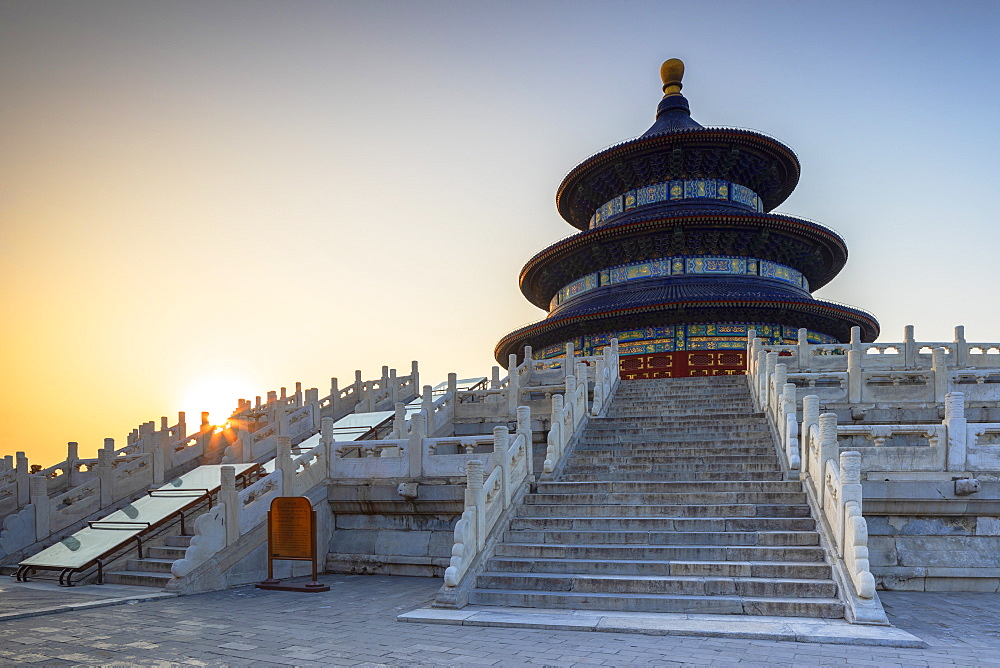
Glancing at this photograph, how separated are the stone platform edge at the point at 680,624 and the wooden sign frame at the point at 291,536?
277 centimetres

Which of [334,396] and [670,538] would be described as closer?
[670,538]

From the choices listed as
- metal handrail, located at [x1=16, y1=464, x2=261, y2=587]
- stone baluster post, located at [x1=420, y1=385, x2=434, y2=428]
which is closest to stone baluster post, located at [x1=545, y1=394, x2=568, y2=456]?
stone baluster post, located at [x1=420, y1=385, x2=434, y2=428]

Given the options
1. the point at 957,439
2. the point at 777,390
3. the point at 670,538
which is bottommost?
the point at 670,538

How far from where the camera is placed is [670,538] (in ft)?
34.7

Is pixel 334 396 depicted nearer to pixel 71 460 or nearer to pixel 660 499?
pixel 71 460

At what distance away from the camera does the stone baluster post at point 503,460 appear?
1165 centimetres

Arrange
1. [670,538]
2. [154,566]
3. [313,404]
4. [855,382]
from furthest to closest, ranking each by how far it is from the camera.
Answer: [313,404] < [855,382] < [154,566] < [670,538]

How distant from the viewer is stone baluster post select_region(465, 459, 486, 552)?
34.7 ft

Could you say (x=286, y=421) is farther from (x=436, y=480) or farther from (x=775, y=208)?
(x=775, y=208)

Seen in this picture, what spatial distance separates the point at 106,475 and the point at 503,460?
10.5 m

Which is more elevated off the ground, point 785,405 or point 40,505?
point 785,405

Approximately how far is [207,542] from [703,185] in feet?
89.5

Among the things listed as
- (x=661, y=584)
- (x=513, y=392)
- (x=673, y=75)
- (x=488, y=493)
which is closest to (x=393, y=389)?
(x=513, y=392)

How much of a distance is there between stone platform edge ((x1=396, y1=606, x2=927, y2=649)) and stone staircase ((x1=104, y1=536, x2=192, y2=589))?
217 inches
